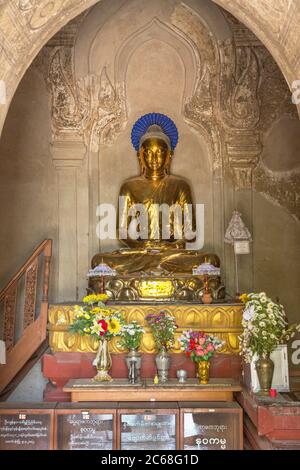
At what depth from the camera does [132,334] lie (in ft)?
20.0

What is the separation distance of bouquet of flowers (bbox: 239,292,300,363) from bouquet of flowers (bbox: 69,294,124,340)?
1151 mm

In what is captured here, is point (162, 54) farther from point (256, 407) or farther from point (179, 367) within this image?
point (256, 407)

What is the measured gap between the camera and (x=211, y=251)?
852cm

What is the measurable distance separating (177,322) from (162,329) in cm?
46

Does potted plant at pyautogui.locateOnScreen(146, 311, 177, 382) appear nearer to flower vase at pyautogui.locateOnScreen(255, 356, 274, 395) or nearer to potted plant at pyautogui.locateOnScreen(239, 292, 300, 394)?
potted plant at pyautogui.locateOnScreen(239, 292, 300, 394)

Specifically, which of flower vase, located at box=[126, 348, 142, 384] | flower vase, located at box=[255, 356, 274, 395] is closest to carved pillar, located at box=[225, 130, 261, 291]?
flower vase, located at box=[126, 348, 142, 384]

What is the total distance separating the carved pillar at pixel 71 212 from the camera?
8367 millimetres

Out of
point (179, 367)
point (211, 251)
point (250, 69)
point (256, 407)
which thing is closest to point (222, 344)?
point (179, 367)

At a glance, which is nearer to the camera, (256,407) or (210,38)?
(256,407)

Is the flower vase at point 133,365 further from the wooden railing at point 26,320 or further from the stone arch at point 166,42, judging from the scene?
the stone arch at point 166,42
